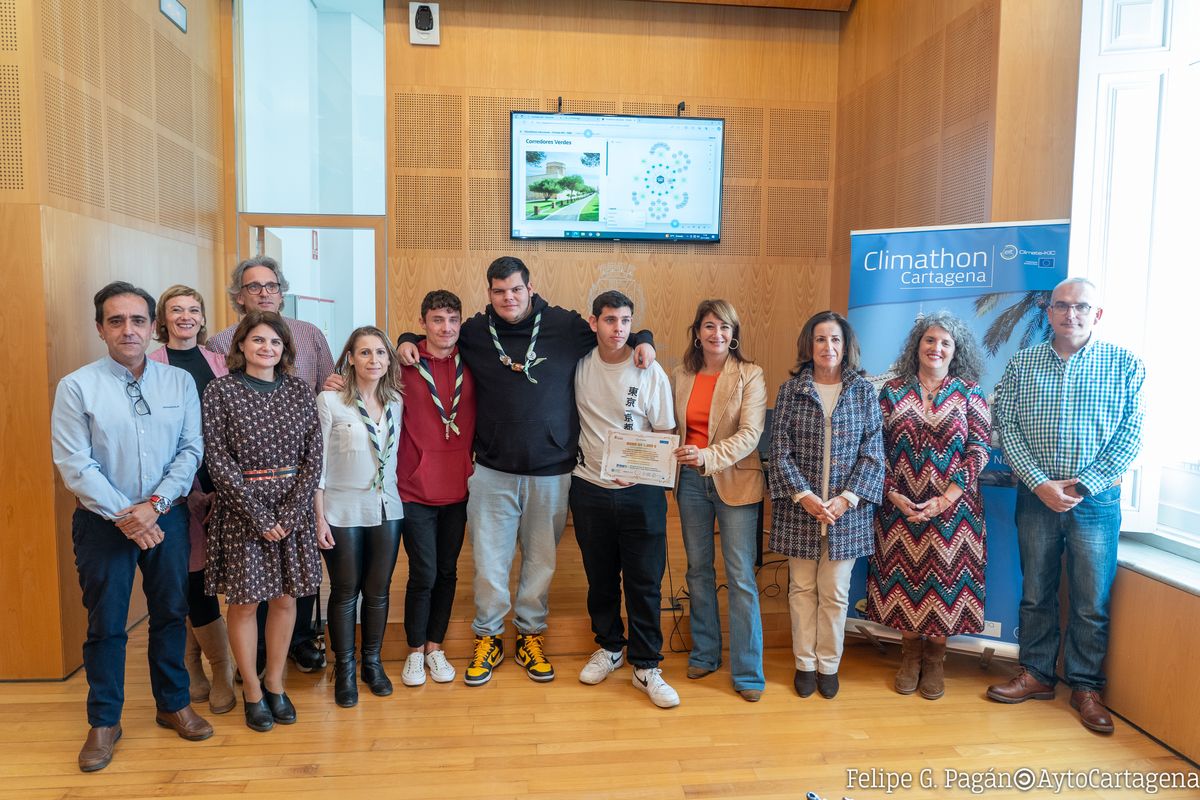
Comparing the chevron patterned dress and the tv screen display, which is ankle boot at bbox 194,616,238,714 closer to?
the chevron patterned dress

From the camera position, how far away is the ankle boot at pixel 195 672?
3070 mm

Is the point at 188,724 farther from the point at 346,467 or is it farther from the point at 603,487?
the point at 603,487

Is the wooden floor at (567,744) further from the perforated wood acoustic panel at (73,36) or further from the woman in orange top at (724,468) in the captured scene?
the perforated wood acoustic panel at (73,36)

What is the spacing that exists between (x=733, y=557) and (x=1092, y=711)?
1.54 meters

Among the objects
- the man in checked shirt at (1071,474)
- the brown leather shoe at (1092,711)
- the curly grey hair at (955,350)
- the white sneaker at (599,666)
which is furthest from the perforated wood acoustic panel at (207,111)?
the brown leather shoe at (1092,711)

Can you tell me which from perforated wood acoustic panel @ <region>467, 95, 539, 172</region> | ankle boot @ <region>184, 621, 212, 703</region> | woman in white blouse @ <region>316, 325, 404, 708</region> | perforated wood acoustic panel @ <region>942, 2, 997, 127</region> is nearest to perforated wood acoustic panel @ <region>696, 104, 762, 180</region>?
perforated wood acoustic panel @ <region>467, 95, 539, 172</region>

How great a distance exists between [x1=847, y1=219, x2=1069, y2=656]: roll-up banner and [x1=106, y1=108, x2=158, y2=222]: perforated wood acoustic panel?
12.8 ft

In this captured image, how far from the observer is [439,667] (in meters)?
3.25

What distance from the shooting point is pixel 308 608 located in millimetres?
3371

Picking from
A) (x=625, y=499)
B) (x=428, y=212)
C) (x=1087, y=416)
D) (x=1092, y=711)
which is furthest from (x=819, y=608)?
(x=428, y=212)

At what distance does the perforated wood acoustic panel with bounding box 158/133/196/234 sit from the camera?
14.5ft

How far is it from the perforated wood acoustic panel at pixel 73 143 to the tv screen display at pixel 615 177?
2.74 meters

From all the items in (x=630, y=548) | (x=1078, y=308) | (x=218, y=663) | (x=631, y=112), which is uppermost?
(x=631, y=112)

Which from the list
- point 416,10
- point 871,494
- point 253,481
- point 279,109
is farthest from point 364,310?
point 871,494
